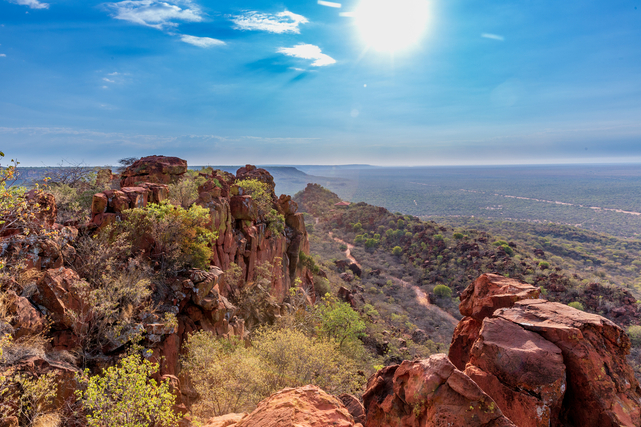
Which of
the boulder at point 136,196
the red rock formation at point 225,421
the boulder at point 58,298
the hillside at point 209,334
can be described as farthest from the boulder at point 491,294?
the boulder at point 136,196

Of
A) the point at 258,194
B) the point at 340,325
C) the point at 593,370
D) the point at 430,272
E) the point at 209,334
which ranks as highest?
the point at 258,194

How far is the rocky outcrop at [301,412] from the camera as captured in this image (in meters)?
7.13

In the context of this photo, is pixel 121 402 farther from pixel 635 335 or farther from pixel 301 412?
pixel 635 335

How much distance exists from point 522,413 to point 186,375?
1377cm

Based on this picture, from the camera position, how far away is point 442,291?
48344 millimetres

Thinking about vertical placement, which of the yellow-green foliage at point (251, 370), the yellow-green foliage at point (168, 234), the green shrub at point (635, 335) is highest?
the yellow-green foliage at point (168, 234)

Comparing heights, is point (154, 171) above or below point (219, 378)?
above

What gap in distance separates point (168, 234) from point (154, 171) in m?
13.4

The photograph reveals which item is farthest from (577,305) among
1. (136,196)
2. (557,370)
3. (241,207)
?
(136,196)

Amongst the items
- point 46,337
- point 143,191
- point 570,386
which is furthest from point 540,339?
point 143,191

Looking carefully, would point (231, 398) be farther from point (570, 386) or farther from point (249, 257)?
point (249, 257)

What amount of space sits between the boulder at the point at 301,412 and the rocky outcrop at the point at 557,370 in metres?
4.05

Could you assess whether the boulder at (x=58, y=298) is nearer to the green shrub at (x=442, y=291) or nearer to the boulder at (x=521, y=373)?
the boulder at (x=521, y=373)

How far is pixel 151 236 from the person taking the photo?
17.0 meters
